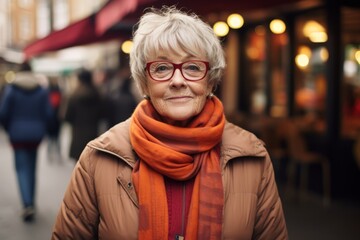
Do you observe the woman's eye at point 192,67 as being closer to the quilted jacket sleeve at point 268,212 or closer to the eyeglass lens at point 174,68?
the eyeglass lens at point 174,68

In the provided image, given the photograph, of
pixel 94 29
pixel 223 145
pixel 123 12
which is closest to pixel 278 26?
pixel 94 29

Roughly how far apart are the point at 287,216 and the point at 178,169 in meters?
5.02

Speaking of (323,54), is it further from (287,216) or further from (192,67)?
(192,67)

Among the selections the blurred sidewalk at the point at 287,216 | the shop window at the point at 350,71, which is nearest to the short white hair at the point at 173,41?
the blurred sidewalk at the point at 287,216

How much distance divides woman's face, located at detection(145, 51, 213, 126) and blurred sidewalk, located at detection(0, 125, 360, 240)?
403cm

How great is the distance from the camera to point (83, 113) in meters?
7.51

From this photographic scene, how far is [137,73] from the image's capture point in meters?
2.23

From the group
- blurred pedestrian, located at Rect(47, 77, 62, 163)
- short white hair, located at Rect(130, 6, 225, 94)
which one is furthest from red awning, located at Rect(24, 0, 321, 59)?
short white hair, located at Rect(130, 6, 225, 94)

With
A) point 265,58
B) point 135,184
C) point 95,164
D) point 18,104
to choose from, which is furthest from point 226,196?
point 265,58

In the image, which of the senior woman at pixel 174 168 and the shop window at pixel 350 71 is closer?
the senior woman at pixel 174 168

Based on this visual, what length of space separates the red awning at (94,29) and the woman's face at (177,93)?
291 cm

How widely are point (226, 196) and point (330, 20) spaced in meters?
6.46

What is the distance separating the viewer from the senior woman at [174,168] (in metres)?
2.08

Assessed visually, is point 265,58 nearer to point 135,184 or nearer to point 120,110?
point 120,110
